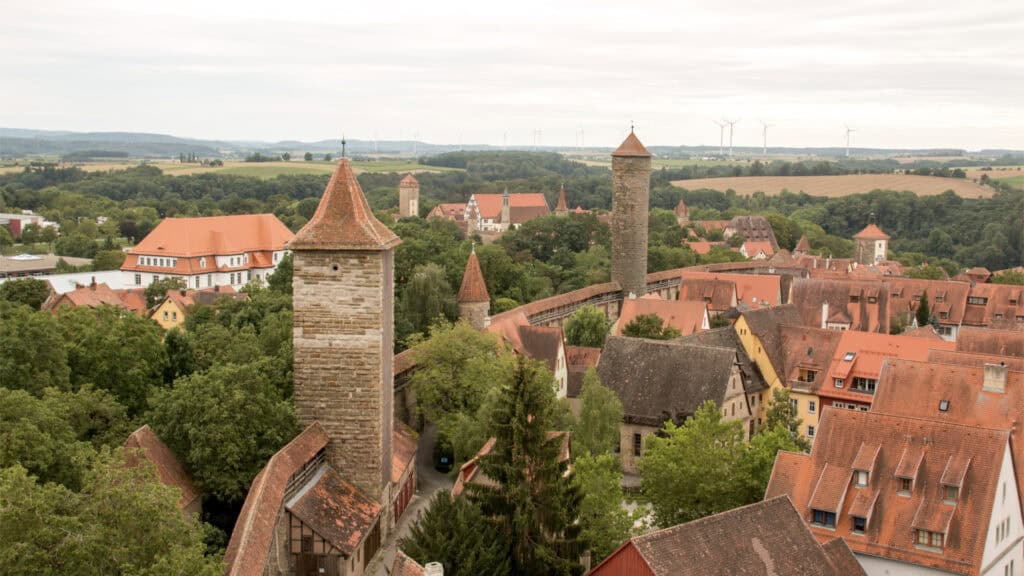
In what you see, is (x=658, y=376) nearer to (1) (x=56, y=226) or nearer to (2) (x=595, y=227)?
(2) (x=595, y=227)

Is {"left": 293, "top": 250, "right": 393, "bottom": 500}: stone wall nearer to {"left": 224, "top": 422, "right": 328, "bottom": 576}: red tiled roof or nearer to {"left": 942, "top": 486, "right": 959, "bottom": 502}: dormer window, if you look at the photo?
{"left": 224, "top": 422, "right": 328, "bottom": 576}: red tiled roof

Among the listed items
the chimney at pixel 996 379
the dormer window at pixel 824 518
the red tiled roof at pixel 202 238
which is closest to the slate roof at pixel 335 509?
the dormer window at pixel 824 518

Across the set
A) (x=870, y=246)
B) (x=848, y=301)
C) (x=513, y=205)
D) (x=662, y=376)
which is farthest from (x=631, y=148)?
(x=513, y=205)

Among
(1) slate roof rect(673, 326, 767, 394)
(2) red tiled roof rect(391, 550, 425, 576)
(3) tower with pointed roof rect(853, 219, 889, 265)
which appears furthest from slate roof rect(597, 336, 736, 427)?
(3) tower with pointed roof rect(853, 219, 889, 265)

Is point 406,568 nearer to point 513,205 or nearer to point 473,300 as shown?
point 473,300

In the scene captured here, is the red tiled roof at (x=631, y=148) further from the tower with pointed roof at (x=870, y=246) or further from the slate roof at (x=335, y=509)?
the tower with pointed roof at (x=870, y=246)
